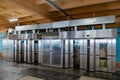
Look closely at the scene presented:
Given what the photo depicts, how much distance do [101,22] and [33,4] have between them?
2.89 meters

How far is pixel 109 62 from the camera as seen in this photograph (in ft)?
16.8

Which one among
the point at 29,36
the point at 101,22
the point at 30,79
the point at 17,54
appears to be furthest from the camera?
the point at 17,54

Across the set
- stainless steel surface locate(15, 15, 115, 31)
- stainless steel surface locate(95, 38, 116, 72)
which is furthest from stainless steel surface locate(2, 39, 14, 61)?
stainless steel surface locate(95, 38, 116, 72)

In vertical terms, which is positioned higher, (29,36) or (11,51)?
Answer: (29,36)

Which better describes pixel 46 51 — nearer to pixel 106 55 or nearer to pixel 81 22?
pixel 81 22

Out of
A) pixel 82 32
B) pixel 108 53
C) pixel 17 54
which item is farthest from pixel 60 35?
pixel 17 54

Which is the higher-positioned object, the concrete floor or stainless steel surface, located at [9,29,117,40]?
stainless steel surface, located at [9,29,117,40]

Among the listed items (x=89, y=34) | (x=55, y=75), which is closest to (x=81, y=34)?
(x=89, y=34)

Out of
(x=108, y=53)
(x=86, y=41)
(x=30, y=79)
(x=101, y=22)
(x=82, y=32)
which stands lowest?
(x=30, y=79)

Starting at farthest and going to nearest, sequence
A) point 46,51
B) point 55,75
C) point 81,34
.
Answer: point 46,51
point 81,34
point 55,75

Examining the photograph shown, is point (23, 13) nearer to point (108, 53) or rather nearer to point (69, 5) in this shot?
point (69, 5)

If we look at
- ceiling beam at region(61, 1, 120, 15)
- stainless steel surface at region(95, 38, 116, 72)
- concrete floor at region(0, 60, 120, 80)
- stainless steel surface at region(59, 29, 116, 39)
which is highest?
ceiling beam at region(61, 1, 120, 15)

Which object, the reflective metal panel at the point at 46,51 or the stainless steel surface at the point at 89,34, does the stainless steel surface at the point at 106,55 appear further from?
the reflective metal panel at the point at 46,51

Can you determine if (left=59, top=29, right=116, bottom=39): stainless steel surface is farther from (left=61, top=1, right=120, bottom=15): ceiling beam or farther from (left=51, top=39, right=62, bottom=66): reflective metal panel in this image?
(left=61, top=1, right=120, bottom=15): ceiling beam
